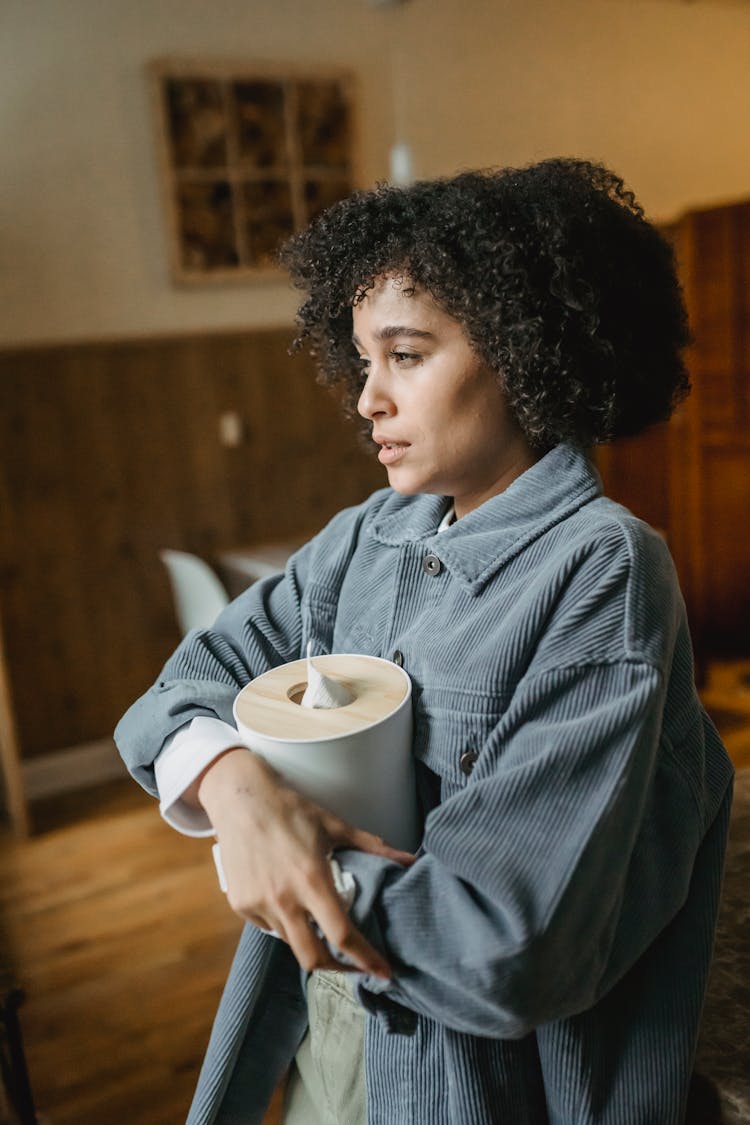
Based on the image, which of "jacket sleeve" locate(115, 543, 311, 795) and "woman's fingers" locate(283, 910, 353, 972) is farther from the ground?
"jacket sleeve" locate(115, 543, 311, 795)

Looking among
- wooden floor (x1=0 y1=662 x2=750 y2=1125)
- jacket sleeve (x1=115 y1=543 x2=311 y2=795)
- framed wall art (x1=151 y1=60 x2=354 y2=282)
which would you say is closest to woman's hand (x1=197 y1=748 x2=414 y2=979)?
jacket sleeve (x1=115 y1=543 x2=311 y2=795)

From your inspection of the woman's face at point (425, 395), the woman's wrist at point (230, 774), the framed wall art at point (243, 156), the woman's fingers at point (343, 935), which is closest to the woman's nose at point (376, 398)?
the woman's face at point (425, 395)

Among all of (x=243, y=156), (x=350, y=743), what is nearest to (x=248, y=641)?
(x=350, y=743)

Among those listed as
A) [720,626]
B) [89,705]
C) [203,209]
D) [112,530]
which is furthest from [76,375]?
[720,626]

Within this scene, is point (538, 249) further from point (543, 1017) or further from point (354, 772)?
point (543, 1017)

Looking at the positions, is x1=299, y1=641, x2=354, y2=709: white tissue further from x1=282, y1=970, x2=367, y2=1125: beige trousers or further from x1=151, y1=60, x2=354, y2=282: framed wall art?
x1=151, y1=60, x2=354, y2=282: framed wall art

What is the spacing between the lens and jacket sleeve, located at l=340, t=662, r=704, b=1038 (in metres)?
0.64

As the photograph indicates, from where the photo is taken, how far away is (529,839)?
0.66 m

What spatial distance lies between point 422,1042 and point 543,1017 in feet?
0.56

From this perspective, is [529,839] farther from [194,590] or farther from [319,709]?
[194,590]

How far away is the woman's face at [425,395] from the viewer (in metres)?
0.88

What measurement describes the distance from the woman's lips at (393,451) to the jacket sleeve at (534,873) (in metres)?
0.29

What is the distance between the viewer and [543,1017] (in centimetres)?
66

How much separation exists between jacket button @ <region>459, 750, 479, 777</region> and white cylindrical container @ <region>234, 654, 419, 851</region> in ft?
0.17
